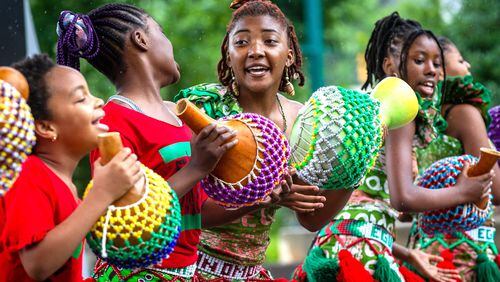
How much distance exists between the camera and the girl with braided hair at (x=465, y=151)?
4.74m

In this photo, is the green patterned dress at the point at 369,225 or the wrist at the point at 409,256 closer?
the green patterned dress at the point at 369,225

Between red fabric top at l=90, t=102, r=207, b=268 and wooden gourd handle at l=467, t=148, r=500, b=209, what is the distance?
142 cm

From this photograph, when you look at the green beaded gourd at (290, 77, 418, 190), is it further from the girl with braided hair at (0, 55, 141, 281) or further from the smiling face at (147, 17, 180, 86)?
the girl with braided hair at (0, 55, 141, 281)

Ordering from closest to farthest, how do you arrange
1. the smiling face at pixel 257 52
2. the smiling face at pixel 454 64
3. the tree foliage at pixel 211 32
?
the smiling face at pixel 257 52 < the smiling face at pixel 454 64 < the tree foliage at pixel 211 32

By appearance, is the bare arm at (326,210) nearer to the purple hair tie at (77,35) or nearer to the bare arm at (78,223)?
the purple hair tie at (77,35)

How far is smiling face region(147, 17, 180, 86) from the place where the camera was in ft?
11.4

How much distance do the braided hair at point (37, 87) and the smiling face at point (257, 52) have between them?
124cm

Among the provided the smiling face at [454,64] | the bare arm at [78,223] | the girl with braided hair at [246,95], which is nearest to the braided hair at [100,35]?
the girl with braided hair at [246,95]

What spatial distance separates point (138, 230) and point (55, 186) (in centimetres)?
29

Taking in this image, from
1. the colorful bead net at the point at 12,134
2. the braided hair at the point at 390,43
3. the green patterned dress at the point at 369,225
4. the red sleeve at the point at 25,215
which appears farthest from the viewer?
the braided hair at the point at 390,43

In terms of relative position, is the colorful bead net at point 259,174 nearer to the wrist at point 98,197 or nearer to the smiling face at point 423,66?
the wrist at point 98,197

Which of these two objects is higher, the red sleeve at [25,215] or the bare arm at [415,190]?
the bare arm at [415,190]

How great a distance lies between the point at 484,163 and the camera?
417cm

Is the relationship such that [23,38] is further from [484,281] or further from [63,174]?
[484,281]
